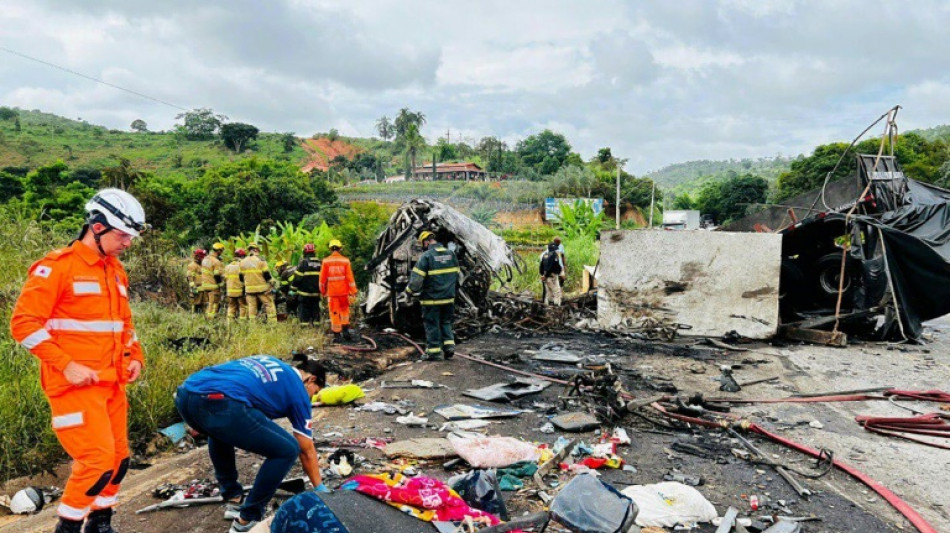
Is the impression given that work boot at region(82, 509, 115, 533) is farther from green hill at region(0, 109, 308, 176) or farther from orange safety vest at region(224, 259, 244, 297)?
green hill at region(0, 109, 308, 176)

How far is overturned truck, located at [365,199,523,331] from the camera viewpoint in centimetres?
950

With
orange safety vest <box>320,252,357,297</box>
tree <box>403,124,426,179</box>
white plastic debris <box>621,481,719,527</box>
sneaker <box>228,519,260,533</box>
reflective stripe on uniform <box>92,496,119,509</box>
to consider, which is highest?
tree <box>403,124,426,179</box>

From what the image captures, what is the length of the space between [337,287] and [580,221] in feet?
49.8

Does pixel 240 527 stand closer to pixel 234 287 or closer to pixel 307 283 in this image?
pixel 307 283

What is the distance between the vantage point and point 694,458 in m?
4.55

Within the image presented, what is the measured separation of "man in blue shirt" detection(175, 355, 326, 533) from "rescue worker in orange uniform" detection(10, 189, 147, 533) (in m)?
0.38

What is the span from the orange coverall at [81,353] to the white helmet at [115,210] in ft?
0.62

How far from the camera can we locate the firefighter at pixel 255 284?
32.7ft

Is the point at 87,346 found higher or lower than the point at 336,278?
higher

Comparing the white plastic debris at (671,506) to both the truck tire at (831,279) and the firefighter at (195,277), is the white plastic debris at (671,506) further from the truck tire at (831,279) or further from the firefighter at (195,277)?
the firefighter at (195,277)

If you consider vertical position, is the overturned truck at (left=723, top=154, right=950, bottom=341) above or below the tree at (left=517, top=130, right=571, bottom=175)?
below

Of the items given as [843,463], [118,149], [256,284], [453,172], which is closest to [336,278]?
[256,284]

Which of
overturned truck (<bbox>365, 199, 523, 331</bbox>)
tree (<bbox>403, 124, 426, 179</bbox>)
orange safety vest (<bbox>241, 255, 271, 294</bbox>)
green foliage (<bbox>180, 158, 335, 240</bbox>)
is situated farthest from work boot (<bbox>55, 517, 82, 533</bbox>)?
tree (<bbox>403, 124, 426, 179</bbox>)

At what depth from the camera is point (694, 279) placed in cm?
1000
